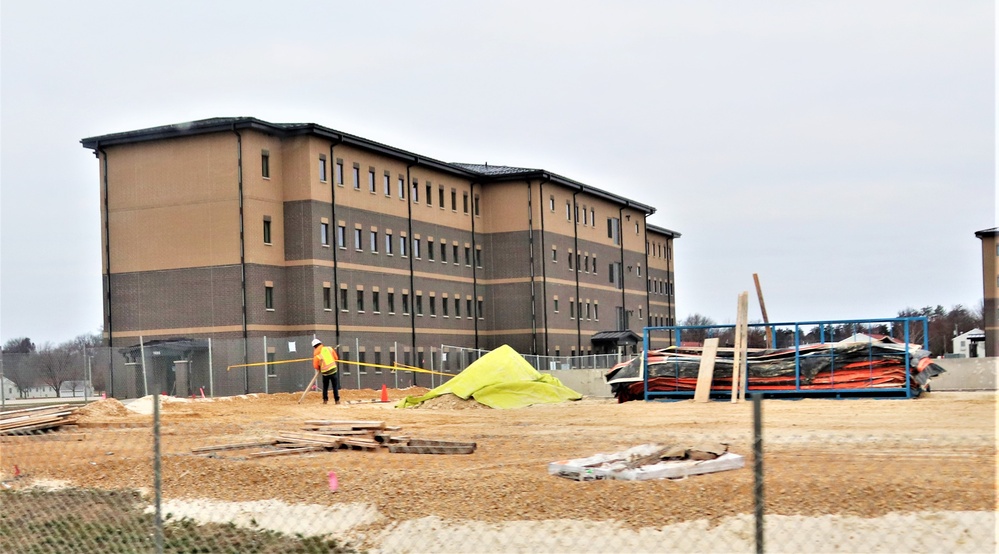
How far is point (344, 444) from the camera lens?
58.8 feet

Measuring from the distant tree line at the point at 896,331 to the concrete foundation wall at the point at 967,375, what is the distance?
2.20 metres

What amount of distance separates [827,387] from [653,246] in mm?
66628

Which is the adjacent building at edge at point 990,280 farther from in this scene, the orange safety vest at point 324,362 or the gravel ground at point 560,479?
the gravel ground at point 560,479

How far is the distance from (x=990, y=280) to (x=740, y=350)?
71646 millimetres

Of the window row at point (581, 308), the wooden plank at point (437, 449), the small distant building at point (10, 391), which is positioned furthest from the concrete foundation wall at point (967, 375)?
the small distant building at point (10, 391)

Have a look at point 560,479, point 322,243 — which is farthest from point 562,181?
point 560,479

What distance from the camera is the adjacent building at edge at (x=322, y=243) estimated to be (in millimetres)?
53250

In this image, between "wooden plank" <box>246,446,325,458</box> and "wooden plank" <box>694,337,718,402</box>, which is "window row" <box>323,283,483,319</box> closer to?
"wooden plank" <box>694,337,718,402</box>

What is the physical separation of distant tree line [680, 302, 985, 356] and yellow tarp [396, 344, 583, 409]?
7.24 metres

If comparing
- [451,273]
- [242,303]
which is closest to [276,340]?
[242,303]

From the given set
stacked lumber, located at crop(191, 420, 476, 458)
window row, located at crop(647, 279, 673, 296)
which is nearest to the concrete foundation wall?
stacked lumber, located at crop(191, 420, 476, 458)

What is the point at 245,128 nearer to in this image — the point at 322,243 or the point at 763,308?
the point at 322,243

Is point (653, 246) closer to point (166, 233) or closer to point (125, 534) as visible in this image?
point (166, 233)

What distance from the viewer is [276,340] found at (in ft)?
169
